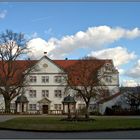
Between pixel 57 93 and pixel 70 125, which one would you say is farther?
pixel 57 93

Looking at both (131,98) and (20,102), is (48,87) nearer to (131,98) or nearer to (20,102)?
(20,102)

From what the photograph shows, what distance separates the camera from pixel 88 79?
76250mm

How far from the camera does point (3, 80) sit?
75.5 m

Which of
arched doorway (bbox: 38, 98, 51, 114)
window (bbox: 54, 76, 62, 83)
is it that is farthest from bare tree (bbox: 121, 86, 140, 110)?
arched doorway (bbox: 38, 98, 51, 114)

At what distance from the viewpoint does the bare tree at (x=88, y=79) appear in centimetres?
7502

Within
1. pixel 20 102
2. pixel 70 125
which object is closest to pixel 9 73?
pixel 20 102

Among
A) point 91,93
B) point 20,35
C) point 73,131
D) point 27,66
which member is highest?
point 20,35

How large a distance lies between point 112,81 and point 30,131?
63.9 meters

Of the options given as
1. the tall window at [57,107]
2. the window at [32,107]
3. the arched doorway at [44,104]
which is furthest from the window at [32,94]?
the tall window at [57,107]

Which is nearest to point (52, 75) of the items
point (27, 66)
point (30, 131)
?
point (27, 66)

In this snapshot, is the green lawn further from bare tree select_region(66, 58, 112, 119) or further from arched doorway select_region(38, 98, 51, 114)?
arched doorway select_region(38, 98, 51, 114)

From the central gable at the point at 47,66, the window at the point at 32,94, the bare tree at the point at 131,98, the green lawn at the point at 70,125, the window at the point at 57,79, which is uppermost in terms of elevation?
the central gable at the point at 47,66

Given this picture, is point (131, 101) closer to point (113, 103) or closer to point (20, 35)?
point (113, 103)

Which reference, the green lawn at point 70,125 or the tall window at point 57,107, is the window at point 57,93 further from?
the green lawn at point 70,125
